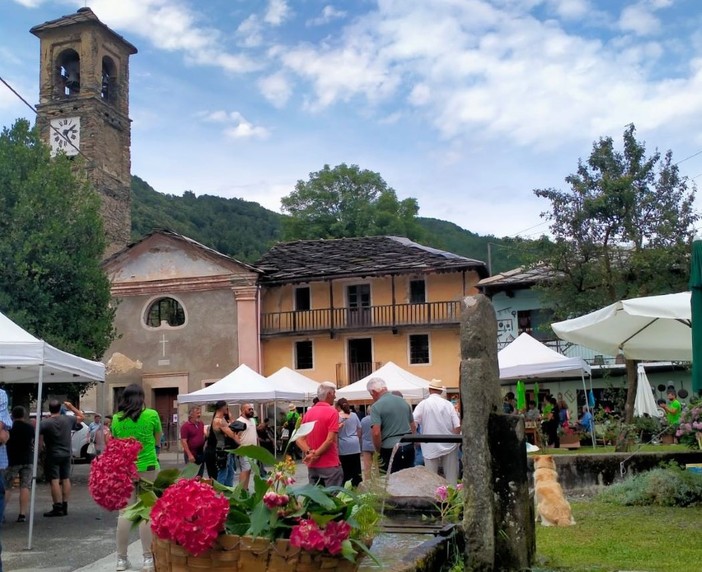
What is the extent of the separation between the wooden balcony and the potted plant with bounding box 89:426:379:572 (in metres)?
28.7

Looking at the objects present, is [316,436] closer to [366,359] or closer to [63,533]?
[63,533]

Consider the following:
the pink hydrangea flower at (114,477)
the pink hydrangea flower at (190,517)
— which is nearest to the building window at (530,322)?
the pink hydrangea flower at (114,477)

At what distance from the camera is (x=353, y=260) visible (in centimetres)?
3412

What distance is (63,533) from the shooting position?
31.7 feet

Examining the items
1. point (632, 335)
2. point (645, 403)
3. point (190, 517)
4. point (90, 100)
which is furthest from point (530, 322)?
point (190, 517)

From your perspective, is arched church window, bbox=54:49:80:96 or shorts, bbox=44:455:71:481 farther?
arched church window, bbox=54:49:80:96

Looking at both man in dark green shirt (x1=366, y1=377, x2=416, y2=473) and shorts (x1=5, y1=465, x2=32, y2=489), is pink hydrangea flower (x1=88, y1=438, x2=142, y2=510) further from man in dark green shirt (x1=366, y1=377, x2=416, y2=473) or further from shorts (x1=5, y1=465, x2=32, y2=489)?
shorts (x1=5, y1=465, x2=32, y2=489)

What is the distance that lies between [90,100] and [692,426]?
114ft

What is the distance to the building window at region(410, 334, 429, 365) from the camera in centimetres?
3288

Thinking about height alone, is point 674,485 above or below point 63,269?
below

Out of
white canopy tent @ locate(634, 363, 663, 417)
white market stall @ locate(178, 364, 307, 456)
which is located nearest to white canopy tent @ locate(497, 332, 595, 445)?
white market stall @ locate(178, 364, 307, 456)

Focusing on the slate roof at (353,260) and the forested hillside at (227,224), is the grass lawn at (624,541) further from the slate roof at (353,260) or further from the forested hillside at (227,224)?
the forested hillside at (227,224)

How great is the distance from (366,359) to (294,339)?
3026mm

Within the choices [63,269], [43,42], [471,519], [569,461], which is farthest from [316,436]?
[43,42]
